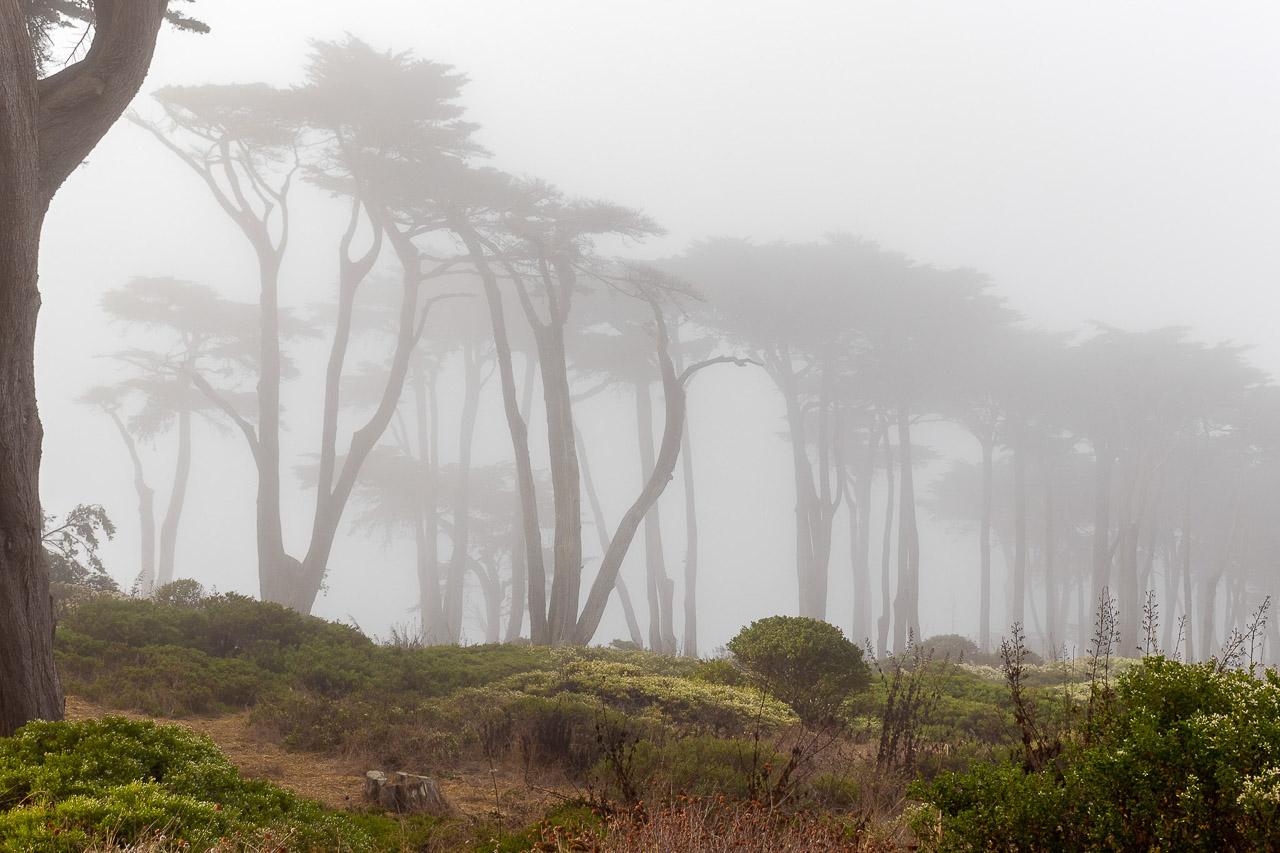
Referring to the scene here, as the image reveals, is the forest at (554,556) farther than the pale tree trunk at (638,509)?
No

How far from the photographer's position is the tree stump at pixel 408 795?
5652 millimetres

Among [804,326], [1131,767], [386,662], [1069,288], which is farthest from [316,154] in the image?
[1069,288]

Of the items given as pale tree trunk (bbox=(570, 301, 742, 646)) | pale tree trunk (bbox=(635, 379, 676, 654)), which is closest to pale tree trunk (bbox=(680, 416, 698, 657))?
pale tree trunk (bbox=(635, 379, 676, 654))

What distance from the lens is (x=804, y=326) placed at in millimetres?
26453

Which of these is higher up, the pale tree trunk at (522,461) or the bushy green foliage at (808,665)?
the pale tree trunk at (522,461)

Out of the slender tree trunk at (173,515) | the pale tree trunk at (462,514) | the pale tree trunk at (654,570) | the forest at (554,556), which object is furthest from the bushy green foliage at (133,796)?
the slender tree trunk at (173,515)

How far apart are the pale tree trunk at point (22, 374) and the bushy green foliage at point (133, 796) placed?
123 cm

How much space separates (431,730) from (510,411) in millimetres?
10374

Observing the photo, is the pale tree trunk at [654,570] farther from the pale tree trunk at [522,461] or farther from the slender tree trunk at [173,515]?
the slender tree trunk at [173,515]

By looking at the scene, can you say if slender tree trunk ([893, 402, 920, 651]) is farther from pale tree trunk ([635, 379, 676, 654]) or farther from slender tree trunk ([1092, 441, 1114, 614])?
pale tree trunk ([635, 379, 676, 654])

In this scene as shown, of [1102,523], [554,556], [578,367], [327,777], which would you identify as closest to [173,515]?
[578,367]

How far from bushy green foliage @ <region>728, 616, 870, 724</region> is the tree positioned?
7.34 meters

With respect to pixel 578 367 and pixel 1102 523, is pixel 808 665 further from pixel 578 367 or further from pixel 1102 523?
pixel 1102 523

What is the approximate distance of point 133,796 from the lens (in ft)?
12.0
